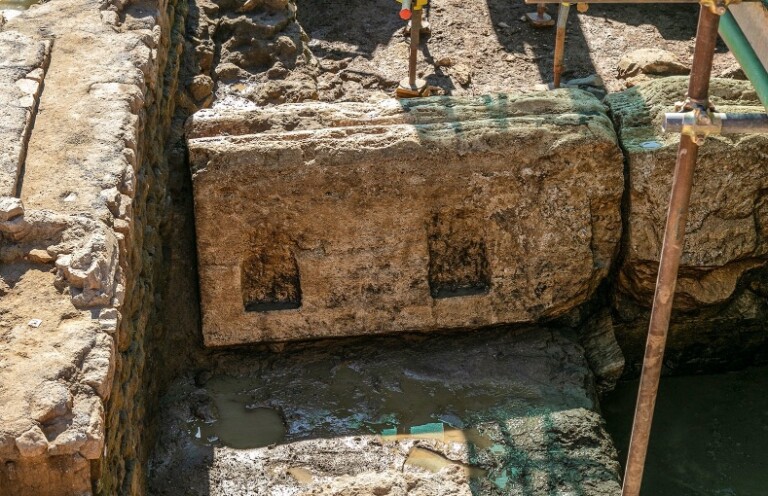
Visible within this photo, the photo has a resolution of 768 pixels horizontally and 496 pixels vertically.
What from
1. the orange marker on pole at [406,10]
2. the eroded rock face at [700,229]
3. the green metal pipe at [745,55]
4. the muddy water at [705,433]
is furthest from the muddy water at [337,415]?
the orange marker on pole at [406,10]

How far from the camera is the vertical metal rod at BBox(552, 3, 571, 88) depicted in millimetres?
5711

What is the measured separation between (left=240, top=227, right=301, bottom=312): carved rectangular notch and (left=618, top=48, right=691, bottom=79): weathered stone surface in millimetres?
2634

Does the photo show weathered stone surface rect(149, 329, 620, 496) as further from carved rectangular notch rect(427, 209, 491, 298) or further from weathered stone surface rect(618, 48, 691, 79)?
weathered stone surface rect(618, 48, 691, 79)

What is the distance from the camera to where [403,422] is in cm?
432

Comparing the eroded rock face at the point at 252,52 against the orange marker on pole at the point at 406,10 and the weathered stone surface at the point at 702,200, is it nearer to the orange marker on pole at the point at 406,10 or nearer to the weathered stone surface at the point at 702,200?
the orange marker on pole at the point at 406,10

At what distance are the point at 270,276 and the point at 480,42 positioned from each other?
8.90 ft

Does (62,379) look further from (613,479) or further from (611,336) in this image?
(611,336)

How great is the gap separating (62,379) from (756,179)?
9.84ft

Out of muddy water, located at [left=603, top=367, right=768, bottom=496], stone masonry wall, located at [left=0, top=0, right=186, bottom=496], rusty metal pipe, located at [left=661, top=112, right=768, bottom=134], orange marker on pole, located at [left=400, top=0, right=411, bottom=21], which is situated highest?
rusty metal pipe, located at [left=661, top=112, right=768, bottom=134]

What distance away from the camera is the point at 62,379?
2979 mm

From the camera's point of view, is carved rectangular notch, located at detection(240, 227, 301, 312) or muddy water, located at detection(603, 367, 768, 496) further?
carved rectangular notch, located at detection(240, 227, 301, 312)

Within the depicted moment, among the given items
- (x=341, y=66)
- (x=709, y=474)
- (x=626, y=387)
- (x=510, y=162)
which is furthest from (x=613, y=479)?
(x=341, y=66)

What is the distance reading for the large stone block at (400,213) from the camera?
4422mm

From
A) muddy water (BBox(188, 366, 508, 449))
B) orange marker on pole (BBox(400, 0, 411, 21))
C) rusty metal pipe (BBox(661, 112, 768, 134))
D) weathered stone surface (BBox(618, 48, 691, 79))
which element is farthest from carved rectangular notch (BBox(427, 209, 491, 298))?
weathered stone surface (BBox(618, 48, 691, 79))
